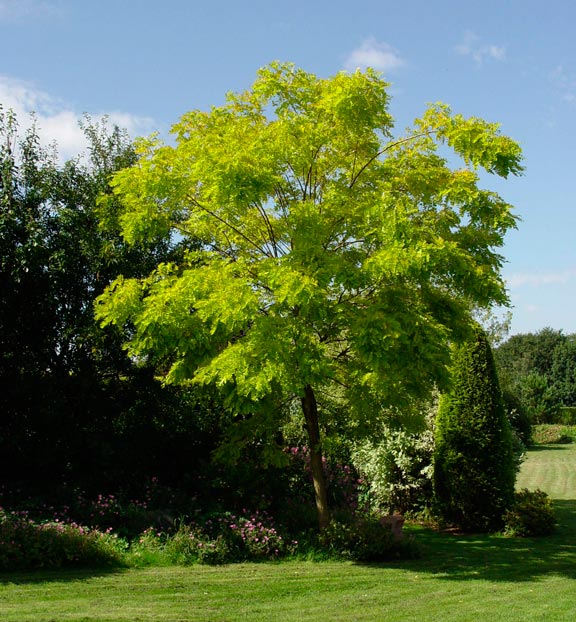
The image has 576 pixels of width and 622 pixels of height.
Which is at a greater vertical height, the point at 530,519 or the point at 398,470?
the point at 398,470

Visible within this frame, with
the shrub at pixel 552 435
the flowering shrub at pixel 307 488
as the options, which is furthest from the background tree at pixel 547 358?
the flowering shrub at pixel 307 488

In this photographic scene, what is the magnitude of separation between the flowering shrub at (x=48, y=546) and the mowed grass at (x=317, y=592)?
0.39m

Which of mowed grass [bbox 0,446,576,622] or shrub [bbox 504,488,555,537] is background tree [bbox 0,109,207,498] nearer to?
mowed grass [bbox 0,446,576,622]

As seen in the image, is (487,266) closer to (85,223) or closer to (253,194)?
(253,194)

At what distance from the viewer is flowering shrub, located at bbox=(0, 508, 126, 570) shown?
888 cm

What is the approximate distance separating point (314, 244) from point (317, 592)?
14.8 ft

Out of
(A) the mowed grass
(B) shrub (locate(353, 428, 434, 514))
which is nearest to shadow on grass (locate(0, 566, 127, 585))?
(A) the mowed grass

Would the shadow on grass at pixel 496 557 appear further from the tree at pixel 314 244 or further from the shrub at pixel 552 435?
the shrub at pixel 552 435

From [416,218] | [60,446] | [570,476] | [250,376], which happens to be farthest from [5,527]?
[570,476]

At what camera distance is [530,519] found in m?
12.7

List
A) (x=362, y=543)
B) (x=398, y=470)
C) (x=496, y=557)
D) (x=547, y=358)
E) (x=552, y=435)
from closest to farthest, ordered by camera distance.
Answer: (x=362, y=543)
(x=496, y=557)
(x=398, y=470)
(x=552, y=435)
(x=547, y=358)

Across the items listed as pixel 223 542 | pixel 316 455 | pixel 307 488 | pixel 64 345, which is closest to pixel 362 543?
pixel 316 455

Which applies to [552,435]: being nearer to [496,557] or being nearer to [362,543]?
[496,557]

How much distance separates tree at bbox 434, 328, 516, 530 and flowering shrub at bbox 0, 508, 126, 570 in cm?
670
